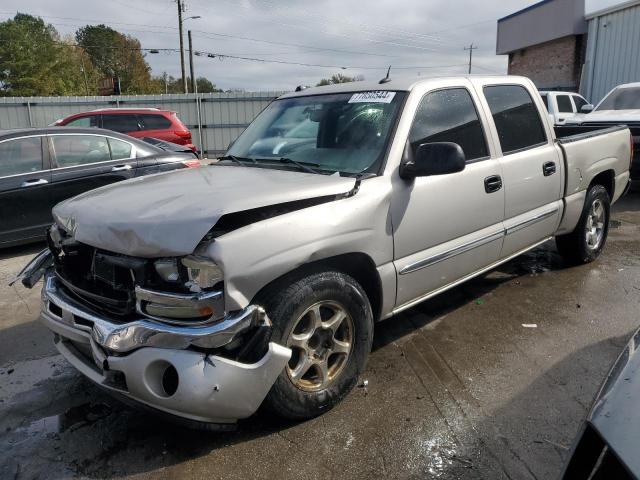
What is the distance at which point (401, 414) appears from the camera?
2.93 meters

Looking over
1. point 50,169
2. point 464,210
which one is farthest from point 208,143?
point 464,210

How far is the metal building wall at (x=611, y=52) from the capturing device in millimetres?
17109

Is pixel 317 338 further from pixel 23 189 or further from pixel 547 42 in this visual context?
pixel 547 42

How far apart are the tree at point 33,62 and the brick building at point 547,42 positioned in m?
45.0

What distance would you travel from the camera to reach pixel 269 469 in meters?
2.50

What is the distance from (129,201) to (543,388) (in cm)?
263

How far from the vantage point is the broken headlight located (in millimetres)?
2303

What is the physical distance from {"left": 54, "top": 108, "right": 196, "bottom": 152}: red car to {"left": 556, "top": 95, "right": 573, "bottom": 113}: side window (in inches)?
387

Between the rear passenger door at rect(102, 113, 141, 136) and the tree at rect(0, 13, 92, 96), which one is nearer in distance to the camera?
the rear passenger door at rect(102, 113, 141, 136)

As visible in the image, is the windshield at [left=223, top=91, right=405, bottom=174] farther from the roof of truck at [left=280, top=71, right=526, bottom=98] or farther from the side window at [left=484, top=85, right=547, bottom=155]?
the side window at [left=484, top=85, right=547, bottom=155]

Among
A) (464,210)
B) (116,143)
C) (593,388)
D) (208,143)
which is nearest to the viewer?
(593,388)

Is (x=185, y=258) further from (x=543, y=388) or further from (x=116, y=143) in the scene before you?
(x=116, y=143)

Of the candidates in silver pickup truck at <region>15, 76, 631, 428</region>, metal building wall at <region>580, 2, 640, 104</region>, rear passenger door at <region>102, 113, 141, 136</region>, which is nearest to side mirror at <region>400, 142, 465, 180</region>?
silver pickup truck at <region>15, 76, 631, 428</region>

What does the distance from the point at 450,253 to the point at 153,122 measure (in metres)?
11.3
